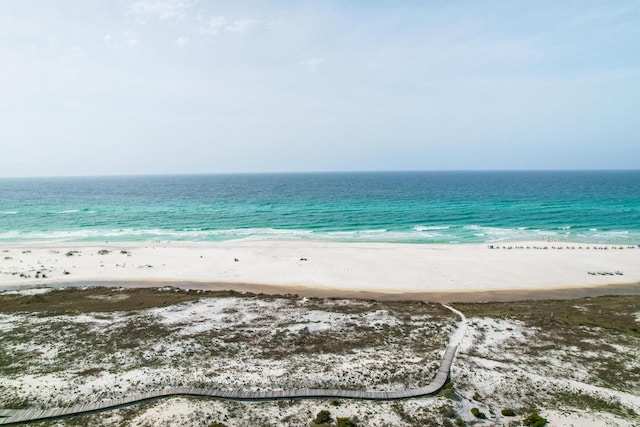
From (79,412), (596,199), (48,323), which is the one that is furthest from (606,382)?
(596,199)

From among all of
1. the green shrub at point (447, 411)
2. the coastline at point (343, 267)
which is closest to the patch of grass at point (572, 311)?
the coastline at point (343, 267)

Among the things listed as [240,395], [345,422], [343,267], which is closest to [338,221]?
[343,267]

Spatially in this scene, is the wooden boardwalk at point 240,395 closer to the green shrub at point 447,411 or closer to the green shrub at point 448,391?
the green shrub at point 448,391

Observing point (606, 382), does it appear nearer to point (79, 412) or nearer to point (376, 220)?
point (79, 412)

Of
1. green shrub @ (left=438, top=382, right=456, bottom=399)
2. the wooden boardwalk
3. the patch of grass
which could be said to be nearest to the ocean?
the patch of grass

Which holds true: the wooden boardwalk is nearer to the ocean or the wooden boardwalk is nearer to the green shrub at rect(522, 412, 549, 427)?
the green shrub at rect(522, 412, 549, 427)
